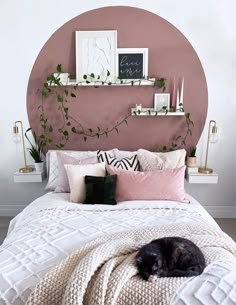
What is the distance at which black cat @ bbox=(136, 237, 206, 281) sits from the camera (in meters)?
1.18

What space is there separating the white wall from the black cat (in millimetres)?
2015

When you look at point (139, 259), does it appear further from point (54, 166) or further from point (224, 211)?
point (224, 211)

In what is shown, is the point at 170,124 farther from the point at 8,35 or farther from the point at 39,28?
the point at 8,35

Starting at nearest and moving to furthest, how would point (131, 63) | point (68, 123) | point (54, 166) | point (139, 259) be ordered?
point (139, 259) → point (54, 166) → point (131, 63) → point (68, 123)

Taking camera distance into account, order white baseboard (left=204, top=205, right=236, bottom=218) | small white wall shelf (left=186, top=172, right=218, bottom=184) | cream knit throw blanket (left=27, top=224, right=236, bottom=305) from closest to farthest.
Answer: cream knit throw blanket (left=27, top=224, right=236, bottom=305)
small white wall shelf (left=186, top=172, right=218, bottom=184)
white baseboard (left=204, top=205, right=236, bottom=218)

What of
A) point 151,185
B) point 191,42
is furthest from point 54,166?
point 191,42

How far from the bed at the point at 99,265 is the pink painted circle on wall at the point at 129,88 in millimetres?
1372

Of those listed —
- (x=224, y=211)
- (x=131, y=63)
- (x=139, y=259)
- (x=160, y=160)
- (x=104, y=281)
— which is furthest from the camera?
(x=224, y=211)

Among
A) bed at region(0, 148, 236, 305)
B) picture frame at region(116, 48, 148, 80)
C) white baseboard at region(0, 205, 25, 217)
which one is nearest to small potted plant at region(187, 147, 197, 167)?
picture frame at region(116, 48, 148, 80)

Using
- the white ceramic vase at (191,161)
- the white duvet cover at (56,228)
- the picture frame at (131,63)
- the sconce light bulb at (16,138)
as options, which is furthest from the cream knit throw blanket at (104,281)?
the sconce light bulb at (16,138)

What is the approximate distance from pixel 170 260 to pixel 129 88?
2128 mm

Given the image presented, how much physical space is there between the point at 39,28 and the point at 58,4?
32 cm

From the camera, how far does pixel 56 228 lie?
1715 millimetres

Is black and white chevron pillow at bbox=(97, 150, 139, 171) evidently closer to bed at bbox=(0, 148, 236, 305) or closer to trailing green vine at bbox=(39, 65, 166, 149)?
trailing green vine at bbox=(39, 65, 166, 149)
